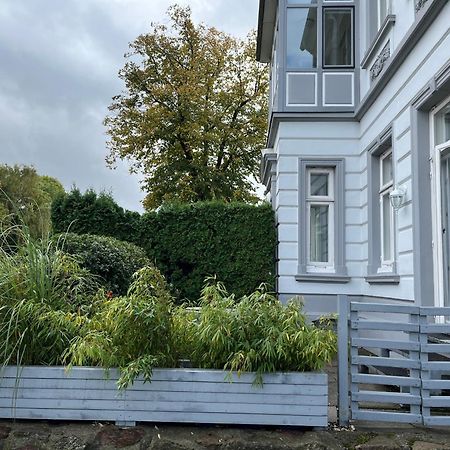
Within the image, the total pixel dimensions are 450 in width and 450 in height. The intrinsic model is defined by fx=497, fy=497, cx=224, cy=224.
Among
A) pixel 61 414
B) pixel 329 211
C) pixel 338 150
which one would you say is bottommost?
pixel 61 414

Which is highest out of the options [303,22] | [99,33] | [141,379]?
[99,33]

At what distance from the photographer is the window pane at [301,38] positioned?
8664 millimetres

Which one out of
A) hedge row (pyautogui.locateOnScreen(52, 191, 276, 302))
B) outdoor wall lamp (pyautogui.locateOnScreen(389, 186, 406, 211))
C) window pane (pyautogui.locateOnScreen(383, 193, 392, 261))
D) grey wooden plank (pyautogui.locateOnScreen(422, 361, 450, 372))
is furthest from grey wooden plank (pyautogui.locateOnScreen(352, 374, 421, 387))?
hedge row (pyautogui.locateOnScreen(52, 191, 276, 302))

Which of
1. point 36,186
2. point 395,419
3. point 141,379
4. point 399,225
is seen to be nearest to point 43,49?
point 399,225

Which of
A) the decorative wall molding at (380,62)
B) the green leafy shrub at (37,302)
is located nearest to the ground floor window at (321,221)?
the decorative wall molding at (380,62)

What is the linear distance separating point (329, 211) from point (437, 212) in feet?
10.7

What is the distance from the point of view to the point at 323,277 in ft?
27.0

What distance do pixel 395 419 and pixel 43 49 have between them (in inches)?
514

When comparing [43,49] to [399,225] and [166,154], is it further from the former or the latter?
[399,225]

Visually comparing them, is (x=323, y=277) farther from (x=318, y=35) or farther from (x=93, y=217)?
(x=93, y=217)

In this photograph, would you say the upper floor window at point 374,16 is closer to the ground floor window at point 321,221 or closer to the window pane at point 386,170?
the window pane at point 386,170

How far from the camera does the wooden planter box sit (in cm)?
356

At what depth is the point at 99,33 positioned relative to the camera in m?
15.7

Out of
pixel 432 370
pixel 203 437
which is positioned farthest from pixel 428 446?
pixel 203 437
